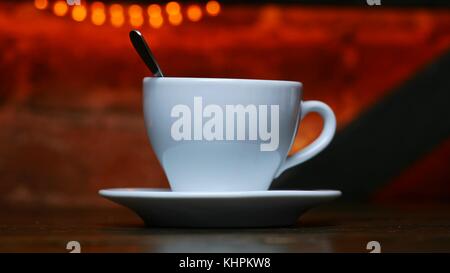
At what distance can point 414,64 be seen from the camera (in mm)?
1767

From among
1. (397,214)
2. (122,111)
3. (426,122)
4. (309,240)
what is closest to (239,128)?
(309,240)

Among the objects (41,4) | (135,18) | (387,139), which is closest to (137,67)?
(135,18)

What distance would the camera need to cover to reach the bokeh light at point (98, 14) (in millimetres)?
1741

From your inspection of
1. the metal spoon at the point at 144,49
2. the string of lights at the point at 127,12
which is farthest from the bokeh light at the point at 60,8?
the metal spoon at the point at 144,49

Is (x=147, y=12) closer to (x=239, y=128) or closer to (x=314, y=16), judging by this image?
(x=314, y=16)

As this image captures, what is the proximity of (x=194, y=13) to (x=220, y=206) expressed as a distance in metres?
1.10

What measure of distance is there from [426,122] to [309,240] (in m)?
0.93

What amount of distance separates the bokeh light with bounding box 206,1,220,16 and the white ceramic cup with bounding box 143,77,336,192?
99cm

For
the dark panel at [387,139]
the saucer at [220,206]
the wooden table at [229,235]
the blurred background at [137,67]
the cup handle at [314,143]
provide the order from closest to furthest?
the wooden table at [229,235]
the saucer at [220,206]
the cup handle at [314,143]
the dark panel at [387,139]
the blurred background at [137,67]

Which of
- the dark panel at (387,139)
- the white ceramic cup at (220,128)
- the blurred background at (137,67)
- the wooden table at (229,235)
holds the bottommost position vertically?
the wooden table at (229,235)

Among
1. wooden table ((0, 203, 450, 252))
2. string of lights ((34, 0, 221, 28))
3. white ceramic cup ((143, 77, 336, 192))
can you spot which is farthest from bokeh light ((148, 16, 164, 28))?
white ceramic cup ((143, 77, 336, 192))

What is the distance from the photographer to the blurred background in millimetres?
1722

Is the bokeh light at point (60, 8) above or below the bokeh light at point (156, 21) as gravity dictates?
above

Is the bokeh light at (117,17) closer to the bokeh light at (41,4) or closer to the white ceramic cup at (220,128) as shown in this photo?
the bokeh light at (41,4)
